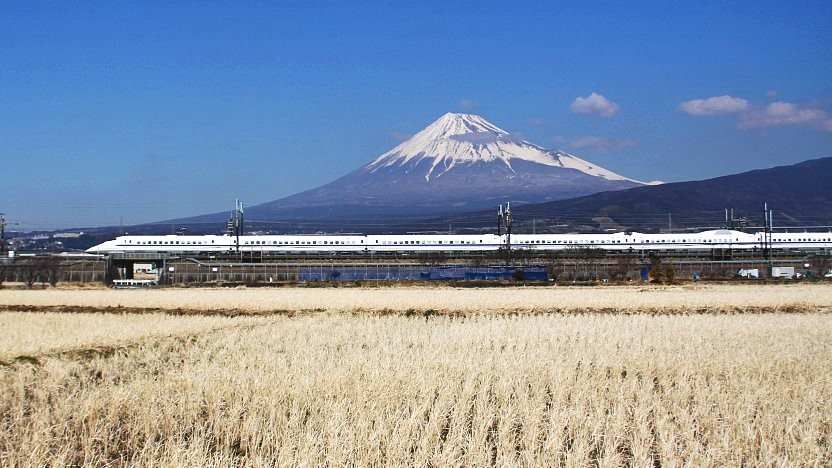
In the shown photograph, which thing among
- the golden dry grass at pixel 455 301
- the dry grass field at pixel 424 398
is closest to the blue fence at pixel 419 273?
the golden dry grass at pixel 455 301

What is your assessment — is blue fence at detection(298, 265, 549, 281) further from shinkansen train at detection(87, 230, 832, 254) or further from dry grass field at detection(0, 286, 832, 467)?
dry grass field at detection(0, 286, 832, 467)

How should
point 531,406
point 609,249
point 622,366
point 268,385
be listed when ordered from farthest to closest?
1. point 609,249
2. point 622,366
3. point 268,385
4. point 531,406

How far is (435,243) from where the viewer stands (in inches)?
3750

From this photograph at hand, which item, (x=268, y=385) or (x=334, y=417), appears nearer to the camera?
(x=334, y=417)

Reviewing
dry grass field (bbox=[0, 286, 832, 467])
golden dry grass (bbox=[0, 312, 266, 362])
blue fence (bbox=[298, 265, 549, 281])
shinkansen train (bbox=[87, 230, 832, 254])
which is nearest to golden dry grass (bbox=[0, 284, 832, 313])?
golden dry grass (bbox=[0, 312, 266, 362])

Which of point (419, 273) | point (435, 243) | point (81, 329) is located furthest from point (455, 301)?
point (435, 243)

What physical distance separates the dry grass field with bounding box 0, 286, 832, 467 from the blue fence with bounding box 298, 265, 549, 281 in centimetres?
4123

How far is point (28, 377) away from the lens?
1462cm

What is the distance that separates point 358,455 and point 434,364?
640cm

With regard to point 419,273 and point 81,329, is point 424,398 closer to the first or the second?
point 81,329

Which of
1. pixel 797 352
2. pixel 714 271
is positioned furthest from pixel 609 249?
pixel 797 352

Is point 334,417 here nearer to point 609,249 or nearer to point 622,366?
point 622,366

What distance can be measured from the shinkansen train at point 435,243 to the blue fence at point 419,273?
18780 millimetres

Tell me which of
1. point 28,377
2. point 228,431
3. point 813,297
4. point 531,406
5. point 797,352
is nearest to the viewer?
point 228,431
